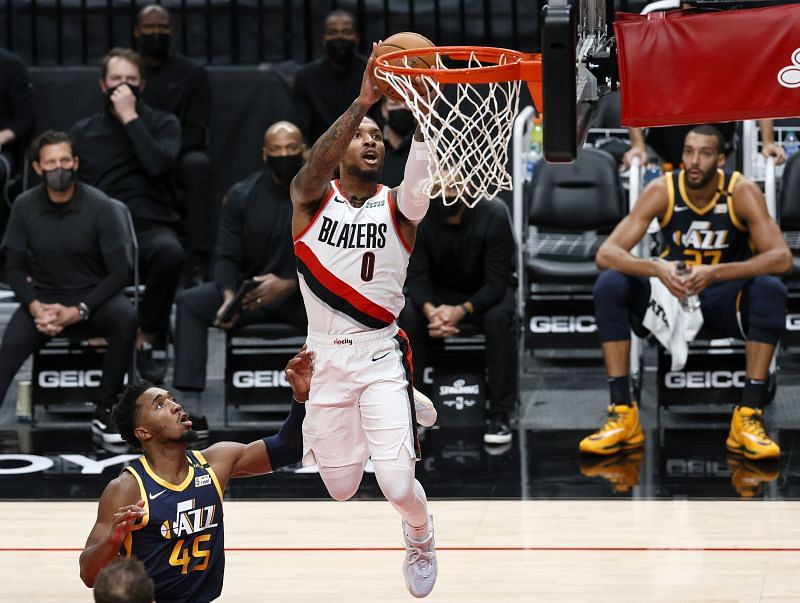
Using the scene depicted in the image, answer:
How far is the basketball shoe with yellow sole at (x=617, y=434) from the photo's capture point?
26.1 feet

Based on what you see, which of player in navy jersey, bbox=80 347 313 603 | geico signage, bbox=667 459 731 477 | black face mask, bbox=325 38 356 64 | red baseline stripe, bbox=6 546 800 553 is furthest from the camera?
black face mask, bbox=325 38 356 64

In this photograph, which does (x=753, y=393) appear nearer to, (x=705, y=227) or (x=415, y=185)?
(x=705, y=227)

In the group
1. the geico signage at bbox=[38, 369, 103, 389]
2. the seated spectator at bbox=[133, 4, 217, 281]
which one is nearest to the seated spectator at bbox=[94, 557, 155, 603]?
the geico signage at bbox=[38, 369, 103, 389]

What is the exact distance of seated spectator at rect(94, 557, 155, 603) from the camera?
4.06 meters

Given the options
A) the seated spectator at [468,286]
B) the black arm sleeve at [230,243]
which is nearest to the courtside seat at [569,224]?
the seated spectator at [468,286]

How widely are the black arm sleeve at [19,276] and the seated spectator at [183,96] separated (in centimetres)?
173

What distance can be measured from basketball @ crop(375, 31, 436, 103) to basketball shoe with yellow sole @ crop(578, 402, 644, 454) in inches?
121

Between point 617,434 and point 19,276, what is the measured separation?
11.3 feet

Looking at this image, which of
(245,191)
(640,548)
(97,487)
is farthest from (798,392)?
(97,487)

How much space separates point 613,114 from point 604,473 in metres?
3.08

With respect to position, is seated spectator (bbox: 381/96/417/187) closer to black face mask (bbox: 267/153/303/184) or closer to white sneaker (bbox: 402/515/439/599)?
black face mask (bbox: 267/153/303/184)

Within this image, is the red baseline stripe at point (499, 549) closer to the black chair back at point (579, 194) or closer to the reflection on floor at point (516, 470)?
the reflection on floor at point (516, 470)

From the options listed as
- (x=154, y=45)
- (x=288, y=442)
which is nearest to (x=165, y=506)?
(x=288, y=442)

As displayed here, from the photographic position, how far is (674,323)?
26.7 feet
